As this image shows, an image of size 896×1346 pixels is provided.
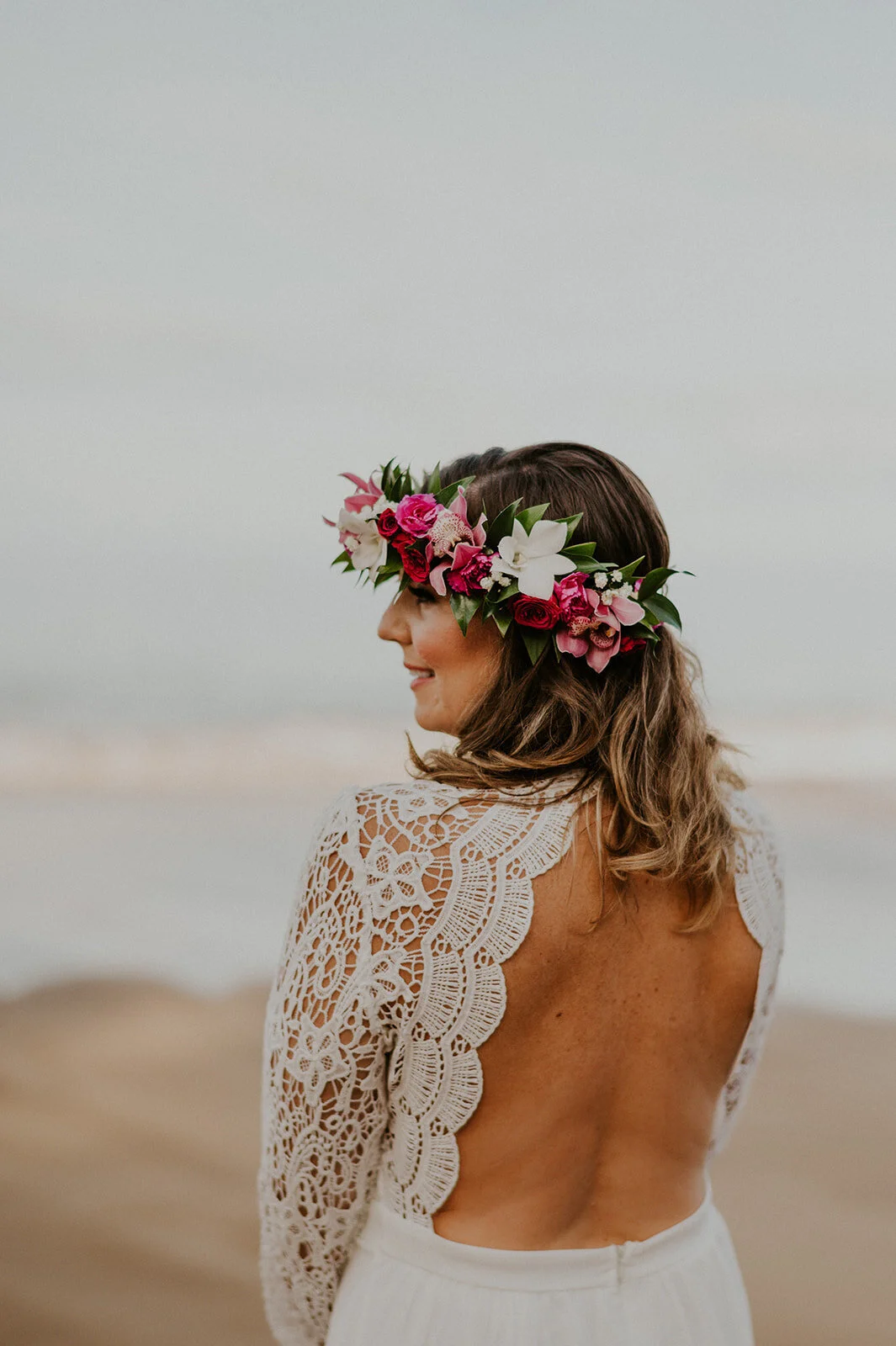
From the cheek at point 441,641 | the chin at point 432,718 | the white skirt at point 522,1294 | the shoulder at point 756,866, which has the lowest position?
the white skirt at point 522,1294

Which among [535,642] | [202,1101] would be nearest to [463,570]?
[535,642]

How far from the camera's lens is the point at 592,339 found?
46.9 ft

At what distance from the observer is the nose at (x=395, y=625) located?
157 centimetres

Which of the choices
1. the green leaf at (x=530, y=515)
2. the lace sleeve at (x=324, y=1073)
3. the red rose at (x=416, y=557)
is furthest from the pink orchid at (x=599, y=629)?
the lace sleeve at (x=324, y=1073)

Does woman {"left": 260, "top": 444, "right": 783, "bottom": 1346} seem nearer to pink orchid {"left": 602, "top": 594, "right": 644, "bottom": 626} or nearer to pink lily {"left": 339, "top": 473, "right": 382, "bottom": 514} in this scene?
pink orchid {"left": 602, "top": 594, "right": 644, "bottom": 626}

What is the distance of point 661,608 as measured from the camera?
1.50m

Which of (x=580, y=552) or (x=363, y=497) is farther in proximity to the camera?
(x=363, y=497)

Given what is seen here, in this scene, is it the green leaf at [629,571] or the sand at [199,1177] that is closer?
the green leaf at [629,571]

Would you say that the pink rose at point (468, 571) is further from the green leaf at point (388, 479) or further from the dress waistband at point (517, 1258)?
the dress waistband at point (517, 1258)

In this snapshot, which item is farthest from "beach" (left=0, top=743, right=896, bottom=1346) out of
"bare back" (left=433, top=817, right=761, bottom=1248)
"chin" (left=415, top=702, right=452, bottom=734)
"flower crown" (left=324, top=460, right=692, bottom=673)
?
"flower crown" (left=324, top=460, right=692, bottom=673)

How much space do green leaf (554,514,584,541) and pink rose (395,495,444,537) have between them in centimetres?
18

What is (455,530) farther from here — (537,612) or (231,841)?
(231,841)

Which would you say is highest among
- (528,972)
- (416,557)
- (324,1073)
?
(416,557)

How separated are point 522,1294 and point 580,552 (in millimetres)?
816
